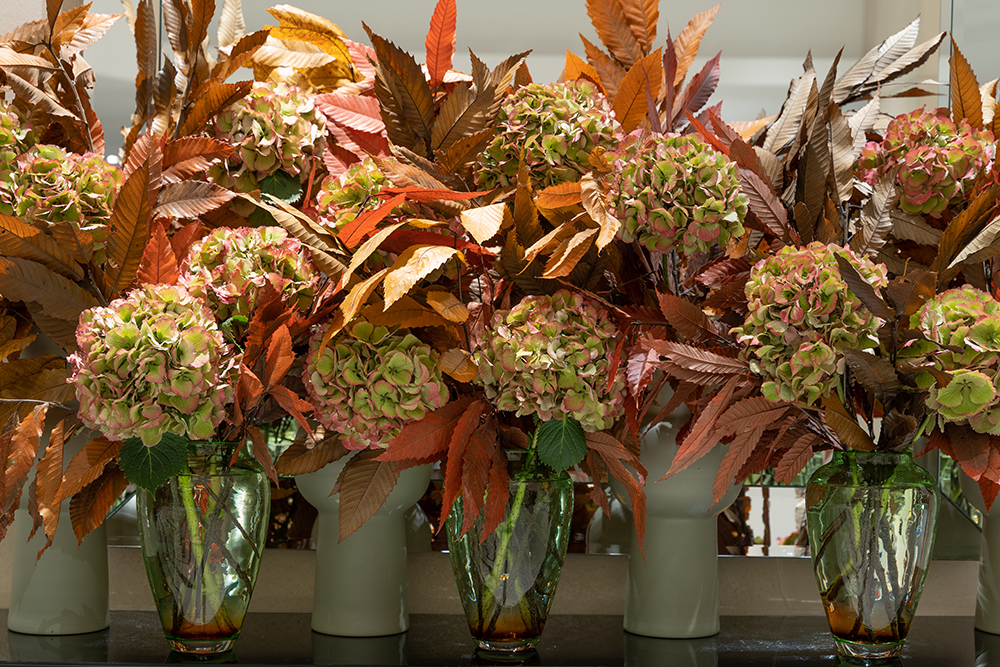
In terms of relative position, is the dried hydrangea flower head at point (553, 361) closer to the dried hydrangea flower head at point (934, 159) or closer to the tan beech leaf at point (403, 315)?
the tan beech leaf at point (403, 315)

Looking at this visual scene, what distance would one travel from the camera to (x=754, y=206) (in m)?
0.62

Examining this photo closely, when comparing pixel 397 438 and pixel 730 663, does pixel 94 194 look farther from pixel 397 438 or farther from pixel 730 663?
pixel 730 663

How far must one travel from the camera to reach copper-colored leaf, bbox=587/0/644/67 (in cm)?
71

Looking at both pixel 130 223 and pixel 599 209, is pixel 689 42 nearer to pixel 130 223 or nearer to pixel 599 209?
pixel 599 209

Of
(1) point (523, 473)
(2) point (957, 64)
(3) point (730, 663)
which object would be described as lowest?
(3) point (730, 663)

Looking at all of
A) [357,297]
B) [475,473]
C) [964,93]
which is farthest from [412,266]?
[964,93]

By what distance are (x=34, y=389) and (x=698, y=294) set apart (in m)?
0.50

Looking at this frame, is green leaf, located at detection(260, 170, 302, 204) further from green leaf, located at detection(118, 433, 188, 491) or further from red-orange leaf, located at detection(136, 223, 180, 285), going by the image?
green leaf, located at detection(118, 433, 188, 491)

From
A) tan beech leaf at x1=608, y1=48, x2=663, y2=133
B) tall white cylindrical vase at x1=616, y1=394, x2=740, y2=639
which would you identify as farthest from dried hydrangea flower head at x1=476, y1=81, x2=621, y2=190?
tall white cylindrical vase at x1=616, y1=394, x2=740, y2=639

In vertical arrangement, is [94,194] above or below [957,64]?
below

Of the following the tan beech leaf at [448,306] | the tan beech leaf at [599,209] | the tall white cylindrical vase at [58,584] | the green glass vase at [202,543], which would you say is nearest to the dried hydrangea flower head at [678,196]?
the tan beech leaf at [599,209]

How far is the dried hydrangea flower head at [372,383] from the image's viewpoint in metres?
0.57

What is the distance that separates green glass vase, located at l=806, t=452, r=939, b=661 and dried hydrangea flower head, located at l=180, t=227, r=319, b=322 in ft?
1.36

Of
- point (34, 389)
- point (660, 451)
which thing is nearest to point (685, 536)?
point (660, 451)
